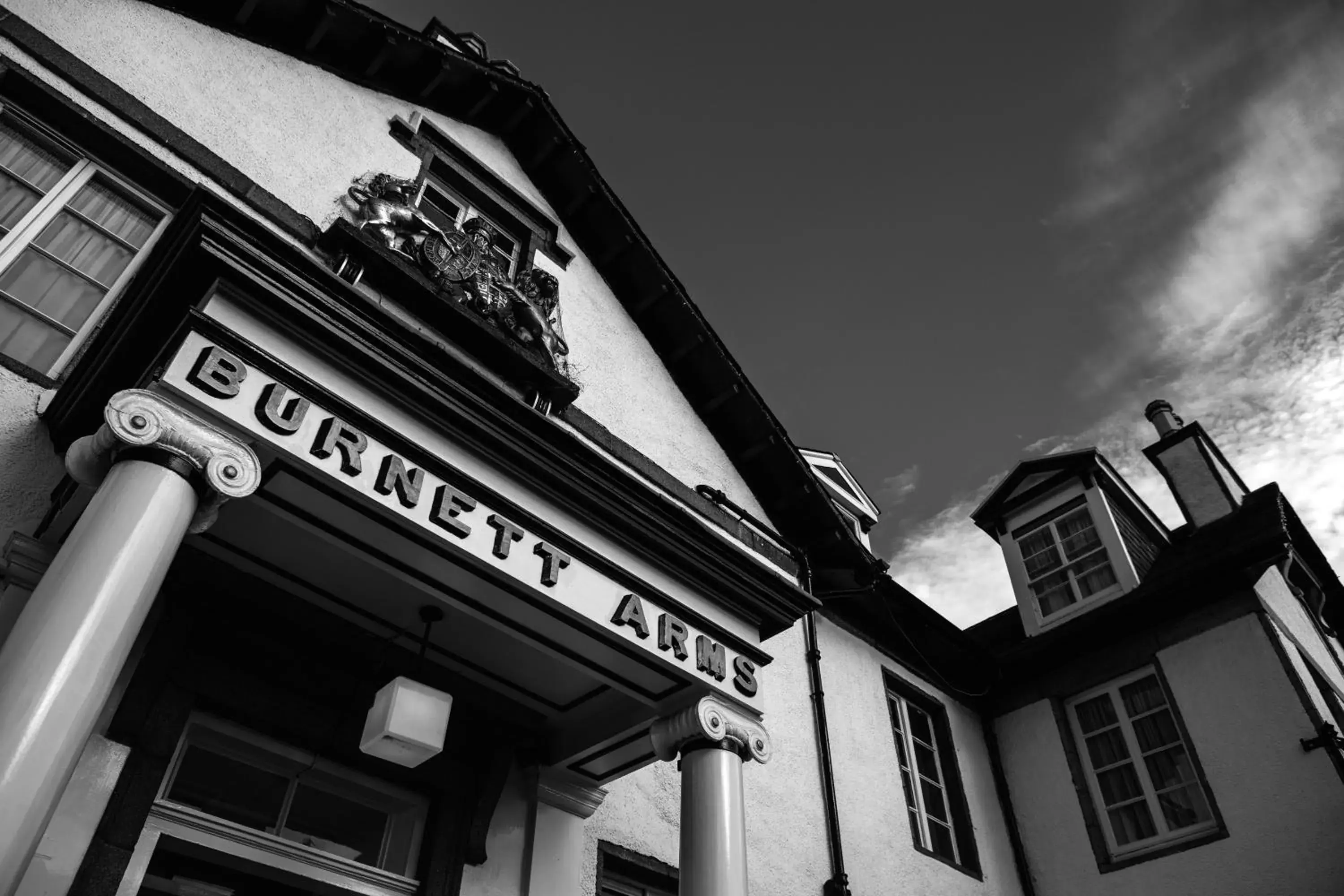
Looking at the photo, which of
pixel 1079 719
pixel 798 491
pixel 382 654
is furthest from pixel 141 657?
pixel 1079 719

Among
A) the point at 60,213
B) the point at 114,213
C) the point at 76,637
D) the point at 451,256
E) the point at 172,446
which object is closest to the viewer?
the point at 76,637

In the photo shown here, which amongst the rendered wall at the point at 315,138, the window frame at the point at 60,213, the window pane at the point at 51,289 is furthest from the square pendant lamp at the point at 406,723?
the rendered wall at the point at 315,138

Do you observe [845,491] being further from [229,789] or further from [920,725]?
[229,789]

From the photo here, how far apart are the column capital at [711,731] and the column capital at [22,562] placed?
3637 millimetres

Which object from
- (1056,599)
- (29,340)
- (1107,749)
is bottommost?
(29,340)

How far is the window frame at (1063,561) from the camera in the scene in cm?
1284

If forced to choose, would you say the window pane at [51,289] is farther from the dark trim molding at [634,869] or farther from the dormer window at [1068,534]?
the dormer window at [1068,534]

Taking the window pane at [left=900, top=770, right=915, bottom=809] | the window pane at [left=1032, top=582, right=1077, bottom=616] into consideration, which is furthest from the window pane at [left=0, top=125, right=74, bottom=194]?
the window pane at [left=1032, top=582, right=1077, bottom=616]

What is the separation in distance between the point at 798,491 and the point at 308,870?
668cm

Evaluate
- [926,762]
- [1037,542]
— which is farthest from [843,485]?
[926,762]

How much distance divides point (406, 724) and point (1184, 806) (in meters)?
9.49

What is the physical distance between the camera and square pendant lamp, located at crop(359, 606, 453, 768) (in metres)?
4.95

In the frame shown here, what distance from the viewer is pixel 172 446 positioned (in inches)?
164

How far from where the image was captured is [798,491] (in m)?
10.7
